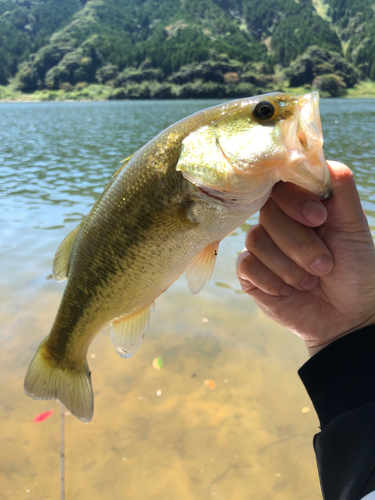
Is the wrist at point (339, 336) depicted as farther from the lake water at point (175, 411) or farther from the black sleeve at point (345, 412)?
the lake water at point (175, 411)

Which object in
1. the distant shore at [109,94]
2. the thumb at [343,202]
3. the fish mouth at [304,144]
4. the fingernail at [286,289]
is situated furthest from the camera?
the distant shore at [109,94]

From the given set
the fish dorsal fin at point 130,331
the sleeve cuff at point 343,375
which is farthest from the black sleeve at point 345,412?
the fish dorsal fin at point 130,331

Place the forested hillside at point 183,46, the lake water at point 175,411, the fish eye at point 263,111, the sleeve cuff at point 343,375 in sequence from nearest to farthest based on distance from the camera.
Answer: the fish eye at point 263,111 < the sleeve cuff at point 343,375 < the lake water at point 175,411 < the forested hillside at point 183,46

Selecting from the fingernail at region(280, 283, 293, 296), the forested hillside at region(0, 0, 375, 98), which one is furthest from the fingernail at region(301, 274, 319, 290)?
the forested hillside at region(0, 0, 375, 98)

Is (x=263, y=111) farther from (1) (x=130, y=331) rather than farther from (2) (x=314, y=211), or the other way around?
(1) (x=130, y=331)

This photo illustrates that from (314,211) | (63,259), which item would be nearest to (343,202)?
(314,211)
